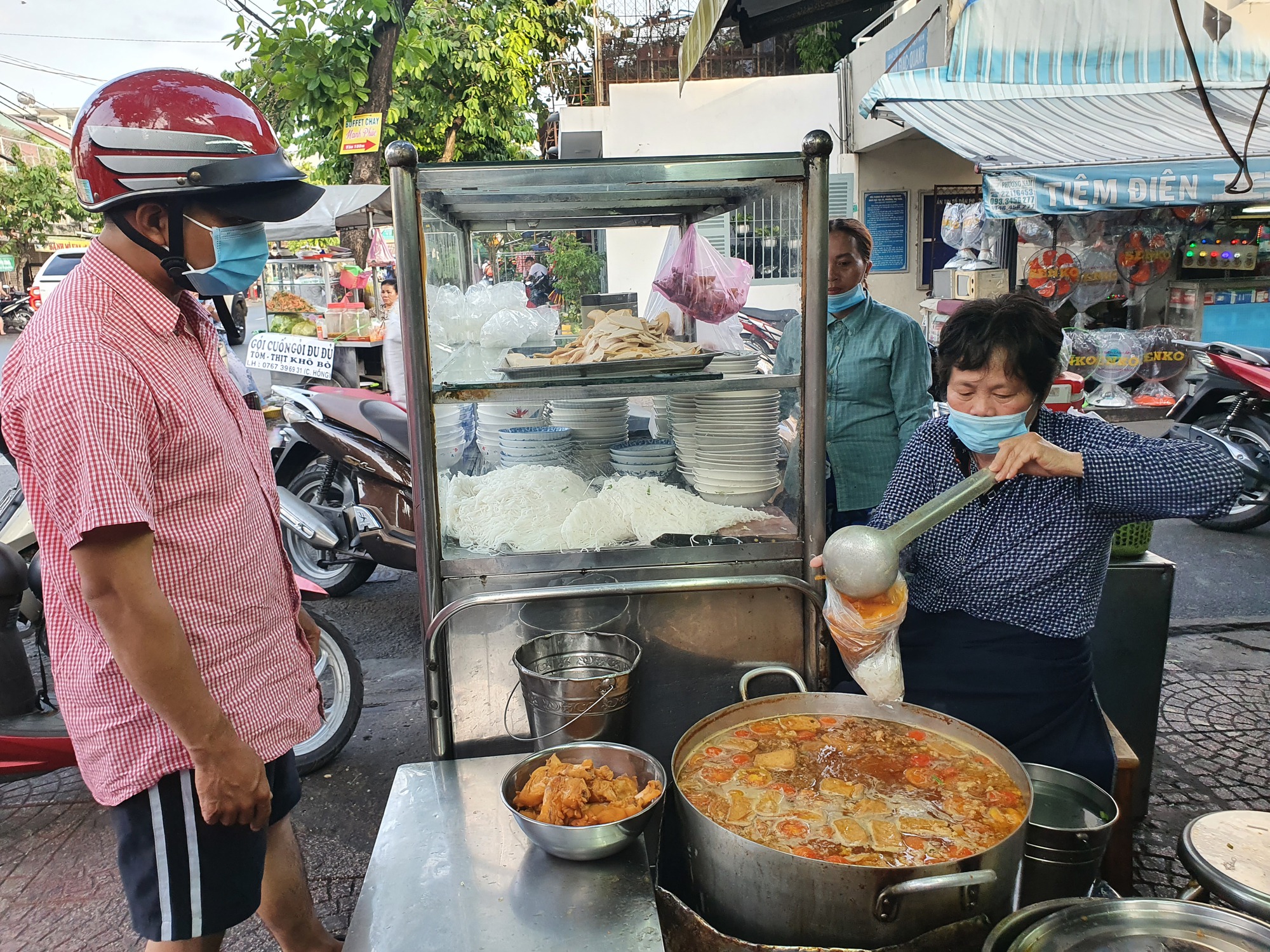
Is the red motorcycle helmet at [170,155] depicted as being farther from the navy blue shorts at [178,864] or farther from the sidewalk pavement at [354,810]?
the sidewalk pavement at [354,810]

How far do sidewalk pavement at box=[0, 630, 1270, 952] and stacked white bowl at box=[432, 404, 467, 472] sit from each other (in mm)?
1396

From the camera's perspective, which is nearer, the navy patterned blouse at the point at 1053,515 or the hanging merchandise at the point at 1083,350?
the navy patterned blouse at the point at 1053,515

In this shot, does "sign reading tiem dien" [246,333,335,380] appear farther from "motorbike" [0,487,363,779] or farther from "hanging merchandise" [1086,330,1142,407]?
"hanging merchandise" [1086,330,1142,407]

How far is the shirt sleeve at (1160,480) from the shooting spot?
2010 millimetres

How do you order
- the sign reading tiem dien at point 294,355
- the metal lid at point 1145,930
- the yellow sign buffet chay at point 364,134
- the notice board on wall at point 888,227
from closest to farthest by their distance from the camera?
the metal lid at point 1145,930 → the sign reading tiem dien at point 294,355 → the yellow sign buffet chay at point 364,134 → the notice board on wall at point 888,227

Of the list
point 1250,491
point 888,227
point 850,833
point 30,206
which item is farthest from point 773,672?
point 30,206

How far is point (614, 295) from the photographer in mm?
3695

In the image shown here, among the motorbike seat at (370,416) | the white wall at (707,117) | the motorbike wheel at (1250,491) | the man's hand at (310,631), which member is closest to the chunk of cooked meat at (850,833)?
the man's hand at (310,631)

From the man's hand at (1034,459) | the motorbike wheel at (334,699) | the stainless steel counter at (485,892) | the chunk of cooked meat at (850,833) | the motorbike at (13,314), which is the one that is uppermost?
the motorbike at (13,314)

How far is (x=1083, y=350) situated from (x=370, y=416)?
688cm

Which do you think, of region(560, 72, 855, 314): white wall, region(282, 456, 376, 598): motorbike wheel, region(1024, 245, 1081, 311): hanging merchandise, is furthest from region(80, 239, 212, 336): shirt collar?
region(560, 72, 855, 314): white wall

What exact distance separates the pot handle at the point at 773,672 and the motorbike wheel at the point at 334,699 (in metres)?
1.68

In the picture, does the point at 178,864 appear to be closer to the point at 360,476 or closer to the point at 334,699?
the point at 334,699

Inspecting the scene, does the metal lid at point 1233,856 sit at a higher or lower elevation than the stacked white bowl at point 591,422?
lower
